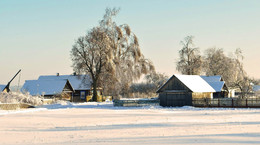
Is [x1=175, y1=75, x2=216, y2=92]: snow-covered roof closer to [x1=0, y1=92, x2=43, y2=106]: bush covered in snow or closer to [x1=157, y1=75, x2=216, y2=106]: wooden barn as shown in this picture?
[x1=157, y1=75, x2=216, y2=106]: wooden barn

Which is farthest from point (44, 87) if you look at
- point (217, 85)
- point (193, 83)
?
point (217, 85)

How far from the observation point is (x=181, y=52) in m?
76.1

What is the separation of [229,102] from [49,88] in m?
30.9

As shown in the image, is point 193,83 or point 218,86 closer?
point 193,83

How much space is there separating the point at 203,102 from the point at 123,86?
52.1ft

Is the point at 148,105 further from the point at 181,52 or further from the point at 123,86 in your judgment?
the point at 181,52

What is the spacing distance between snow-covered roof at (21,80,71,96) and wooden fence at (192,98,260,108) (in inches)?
988

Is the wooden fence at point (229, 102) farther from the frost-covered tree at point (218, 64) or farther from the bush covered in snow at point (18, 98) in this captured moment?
the frost-covered tree at point (218, 64)

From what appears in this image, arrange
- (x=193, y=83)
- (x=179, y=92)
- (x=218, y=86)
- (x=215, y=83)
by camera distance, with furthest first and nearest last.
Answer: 1. (x=215, y=83)
2. (x=218, y=86)
3. (x=193, y=83)
4. (x=179, y=92)

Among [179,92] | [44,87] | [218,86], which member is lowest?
[179,92]

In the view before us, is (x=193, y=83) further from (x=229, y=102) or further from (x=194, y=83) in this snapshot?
(x=229, y=102)

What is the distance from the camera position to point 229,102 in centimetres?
4269

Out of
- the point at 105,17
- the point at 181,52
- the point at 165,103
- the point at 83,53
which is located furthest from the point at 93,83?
the point at 181,52

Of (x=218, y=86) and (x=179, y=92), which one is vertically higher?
(x=218, y=86)
